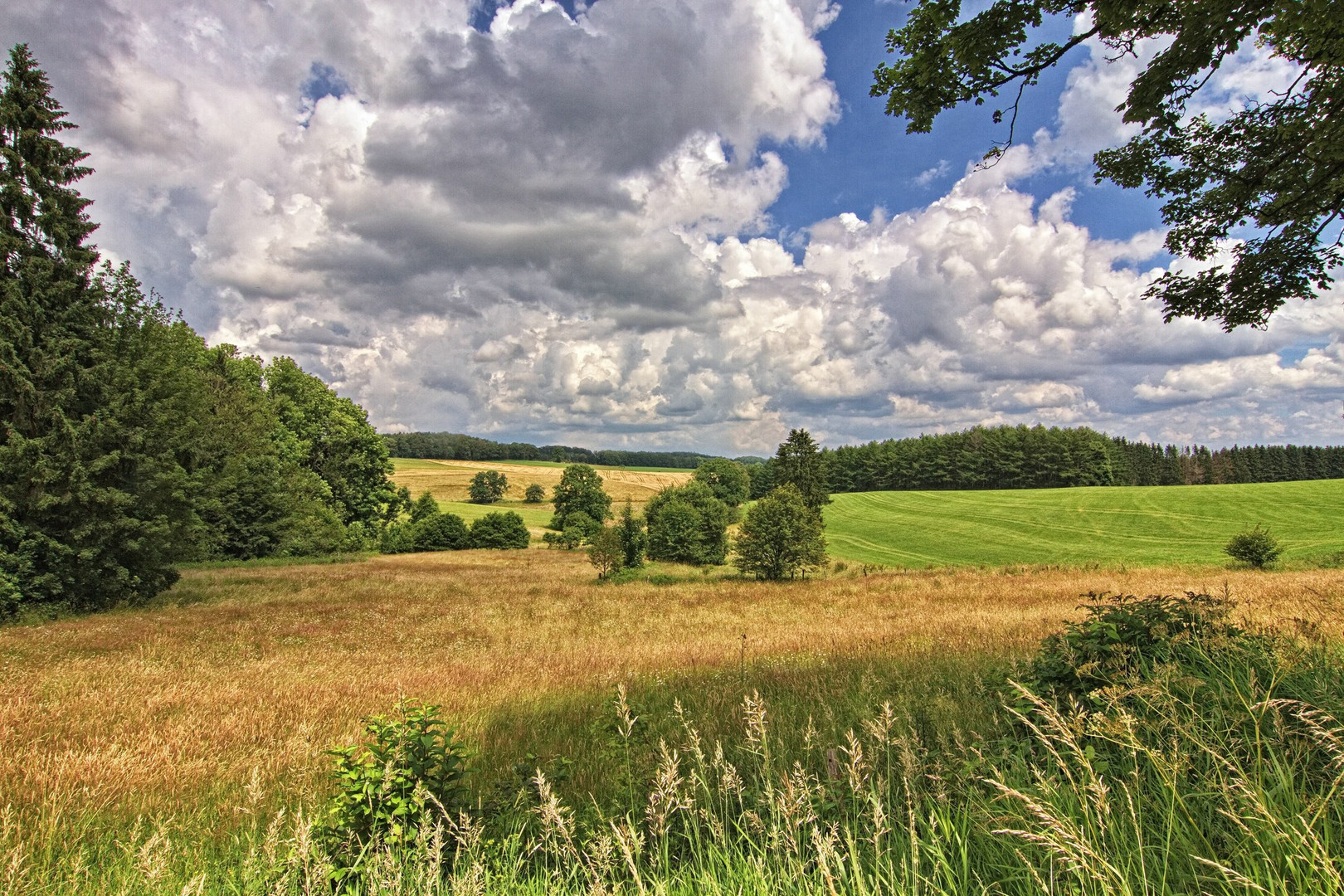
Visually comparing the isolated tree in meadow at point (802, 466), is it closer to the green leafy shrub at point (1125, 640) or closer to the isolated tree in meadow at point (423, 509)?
the isolated tree in meadow at point (423, 509)

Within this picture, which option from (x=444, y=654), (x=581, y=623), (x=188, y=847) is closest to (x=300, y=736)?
(x=188, y=847)

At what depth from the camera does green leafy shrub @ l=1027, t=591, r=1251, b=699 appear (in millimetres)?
4551

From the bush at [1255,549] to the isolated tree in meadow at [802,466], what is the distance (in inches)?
1412

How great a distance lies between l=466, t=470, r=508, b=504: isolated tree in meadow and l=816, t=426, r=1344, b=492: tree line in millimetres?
53795

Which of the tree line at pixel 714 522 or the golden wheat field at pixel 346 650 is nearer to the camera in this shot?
the golden wheat field at pixel 346 650

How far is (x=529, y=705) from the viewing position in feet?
25.1

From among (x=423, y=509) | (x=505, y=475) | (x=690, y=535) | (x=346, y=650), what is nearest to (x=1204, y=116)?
(x=346, y=650)

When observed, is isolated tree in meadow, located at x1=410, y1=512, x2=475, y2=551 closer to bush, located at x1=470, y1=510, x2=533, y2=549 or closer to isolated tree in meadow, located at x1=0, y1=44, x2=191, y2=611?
bush, located at x1=470, y1=510, x2=533, y2=549

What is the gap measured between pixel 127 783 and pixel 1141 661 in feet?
28.3

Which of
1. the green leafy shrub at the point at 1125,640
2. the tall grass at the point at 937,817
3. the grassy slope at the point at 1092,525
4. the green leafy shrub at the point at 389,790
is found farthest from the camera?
the grassy slope at the point at 1092,525

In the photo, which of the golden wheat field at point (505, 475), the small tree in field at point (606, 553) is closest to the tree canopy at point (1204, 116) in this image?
the small tree in field at point (606, 553)

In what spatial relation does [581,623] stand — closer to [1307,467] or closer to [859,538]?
[859,538]

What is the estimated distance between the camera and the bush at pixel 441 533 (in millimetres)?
62656

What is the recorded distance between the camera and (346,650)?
12.8m
